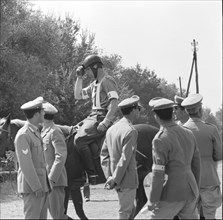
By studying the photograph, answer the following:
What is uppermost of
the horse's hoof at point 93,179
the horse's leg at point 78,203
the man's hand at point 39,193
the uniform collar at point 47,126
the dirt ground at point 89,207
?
the uniform collar at point 47,126

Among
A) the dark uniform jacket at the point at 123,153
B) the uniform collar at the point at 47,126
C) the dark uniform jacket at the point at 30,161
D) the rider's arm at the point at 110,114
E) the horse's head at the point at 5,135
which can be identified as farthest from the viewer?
the horse's head at the point at 5,135

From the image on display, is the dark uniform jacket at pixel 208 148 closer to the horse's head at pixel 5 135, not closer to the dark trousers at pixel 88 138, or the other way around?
the dark trousers at pixel 88 138

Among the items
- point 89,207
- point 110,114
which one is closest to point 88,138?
point 110,114

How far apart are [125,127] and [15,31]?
27.7 meters

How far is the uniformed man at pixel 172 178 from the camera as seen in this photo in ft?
19.6

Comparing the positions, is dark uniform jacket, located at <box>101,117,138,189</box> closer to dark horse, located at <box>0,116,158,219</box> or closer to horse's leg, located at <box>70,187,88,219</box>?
dark horse, located at <box>0,116,158,219</box>

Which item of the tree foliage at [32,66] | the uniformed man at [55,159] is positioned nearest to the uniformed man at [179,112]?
the uniformed man at [55,159]

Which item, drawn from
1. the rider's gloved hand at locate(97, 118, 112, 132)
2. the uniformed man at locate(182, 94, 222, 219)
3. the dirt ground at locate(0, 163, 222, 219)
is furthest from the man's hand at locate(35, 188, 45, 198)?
the dirt ground at locate(0, 163, 222, 219)

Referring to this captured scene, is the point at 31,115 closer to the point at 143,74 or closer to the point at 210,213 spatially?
the point at 210,213

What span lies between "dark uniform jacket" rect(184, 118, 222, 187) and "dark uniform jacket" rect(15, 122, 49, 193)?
7.36 feet

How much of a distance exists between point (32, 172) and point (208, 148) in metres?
2.57

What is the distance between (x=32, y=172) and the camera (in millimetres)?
6812

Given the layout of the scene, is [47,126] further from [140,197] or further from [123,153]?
[140,197]

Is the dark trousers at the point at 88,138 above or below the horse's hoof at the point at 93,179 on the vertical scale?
above
